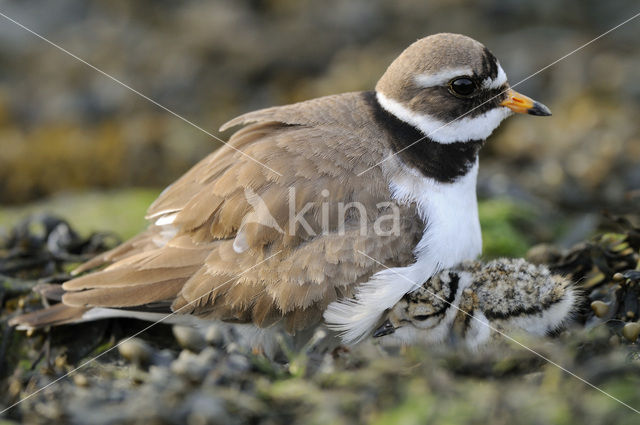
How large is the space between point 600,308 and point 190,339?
2557 millimetres

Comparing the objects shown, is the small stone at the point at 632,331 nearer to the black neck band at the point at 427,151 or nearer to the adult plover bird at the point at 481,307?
the adult plover bird at the point at 481,307

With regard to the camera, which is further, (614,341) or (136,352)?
(614,341)

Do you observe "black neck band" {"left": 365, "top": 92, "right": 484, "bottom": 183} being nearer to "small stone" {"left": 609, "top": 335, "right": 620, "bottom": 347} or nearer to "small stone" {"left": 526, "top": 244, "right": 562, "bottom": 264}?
"small stone" {"left": 526, "top": 244, "right": 562, "bottom": 264}

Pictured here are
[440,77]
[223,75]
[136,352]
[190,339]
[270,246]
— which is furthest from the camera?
[223,75]

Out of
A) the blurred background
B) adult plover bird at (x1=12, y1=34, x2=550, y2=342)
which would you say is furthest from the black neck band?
the blurred background

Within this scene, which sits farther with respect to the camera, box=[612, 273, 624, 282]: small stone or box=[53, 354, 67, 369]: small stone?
box=[53, 354, 67, 369]: small stone

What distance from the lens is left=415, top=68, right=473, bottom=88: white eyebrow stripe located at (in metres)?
4.43

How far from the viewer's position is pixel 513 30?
33.8 feet

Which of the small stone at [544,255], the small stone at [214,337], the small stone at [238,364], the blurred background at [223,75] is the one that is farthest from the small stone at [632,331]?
the blurred background at [223,75]

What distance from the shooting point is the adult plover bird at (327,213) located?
13.3 ft

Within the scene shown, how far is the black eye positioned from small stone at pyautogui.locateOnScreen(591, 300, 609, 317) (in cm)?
162

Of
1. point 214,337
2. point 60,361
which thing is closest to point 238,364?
point 214,337

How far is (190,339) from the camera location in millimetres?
3736

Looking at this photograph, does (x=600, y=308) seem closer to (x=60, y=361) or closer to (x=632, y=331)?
(x=632, y=331)
